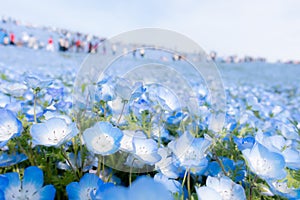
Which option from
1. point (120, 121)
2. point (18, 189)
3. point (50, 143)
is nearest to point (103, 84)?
point (120, 121)

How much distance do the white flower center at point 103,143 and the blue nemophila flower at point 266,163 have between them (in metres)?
0.26

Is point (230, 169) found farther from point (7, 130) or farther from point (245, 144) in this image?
point (7, 130)

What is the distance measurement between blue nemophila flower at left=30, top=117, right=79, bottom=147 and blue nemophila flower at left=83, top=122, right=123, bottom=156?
0.05 meters

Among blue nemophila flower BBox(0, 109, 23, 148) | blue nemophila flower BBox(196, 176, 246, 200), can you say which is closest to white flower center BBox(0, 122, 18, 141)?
blue nemophila flower BBox(0, 109, 23, 148)

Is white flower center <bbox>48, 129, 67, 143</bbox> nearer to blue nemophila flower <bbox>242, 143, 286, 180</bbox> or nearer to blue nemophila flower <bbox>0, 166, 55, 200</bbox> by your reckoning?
blue nemophila flower <bbox>0, 166, 55, 200</bbox>

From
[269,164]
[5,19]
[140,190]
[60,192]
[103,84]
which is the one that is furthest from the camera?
[5,19]

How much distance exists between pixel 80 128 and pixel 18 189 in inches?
6.9

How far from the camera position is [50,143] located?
0.69m

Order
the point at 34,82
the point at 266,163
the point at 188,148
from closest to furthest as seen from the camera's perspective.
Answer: the point at 266,163 < the point at 188,148 < the point at 34,82

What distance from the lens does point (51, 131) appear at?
2.39 ft

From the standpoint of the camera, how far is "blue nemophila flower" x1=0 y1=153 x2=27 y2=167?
76cm

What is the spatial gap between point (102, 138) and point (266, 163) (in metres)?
0.32

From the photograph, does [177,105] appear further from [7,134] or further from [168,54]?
[7,134]

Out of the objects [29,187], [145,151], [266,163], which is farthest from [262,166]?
[29,187]
